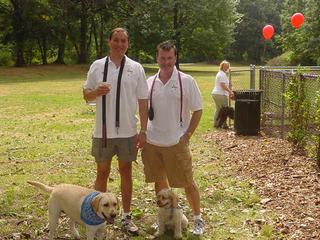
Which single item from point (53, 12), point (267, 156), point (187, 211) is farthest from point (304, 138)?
point (53, 12)

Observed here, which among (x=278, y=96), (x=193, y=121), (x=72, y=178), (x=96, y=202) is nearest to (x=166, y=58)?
(x=193, y=121)

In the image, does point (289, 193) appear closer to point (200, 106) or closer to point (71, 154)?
point (200, 106)

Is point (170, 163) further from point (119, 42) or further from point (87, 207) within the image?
point (119, 42)

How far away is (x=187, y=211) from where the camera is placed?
6.24 metres

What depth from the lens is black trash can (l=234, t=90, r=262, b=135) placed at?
11359mm

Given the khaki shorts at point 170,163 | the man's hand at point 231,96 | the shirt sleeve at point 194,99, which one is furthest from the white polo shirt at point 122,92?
the man's hand at point 231,96

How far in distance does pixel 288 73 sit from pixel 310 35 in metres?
33.4

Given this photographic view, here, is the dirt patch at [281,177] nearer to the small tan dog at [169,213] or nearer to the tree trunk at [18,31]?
the small tan dog at [169,213]

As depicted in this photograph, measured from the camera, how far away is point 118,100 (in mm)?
5000

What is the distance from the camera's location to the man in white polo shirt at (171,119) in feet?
16.5

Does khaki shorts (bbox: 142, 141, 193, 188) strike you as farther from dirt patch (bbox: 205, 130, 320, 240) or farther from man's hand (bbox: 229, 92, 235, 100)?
man's hand (bbox: 229, 92, 235, 100)

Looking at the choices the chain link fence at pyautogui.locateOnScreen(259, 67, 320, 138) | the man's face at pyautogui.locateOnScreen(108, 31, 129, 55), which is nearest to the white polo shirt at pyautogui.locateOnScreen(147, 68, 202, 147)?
the man's face at pyautogui.locateOnScreen(108, 31, 129, 55)

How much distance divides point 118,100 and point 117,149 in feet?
1.76

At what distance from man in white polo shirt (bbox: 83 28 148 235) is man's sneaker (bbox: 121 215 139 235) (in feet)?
2.40
